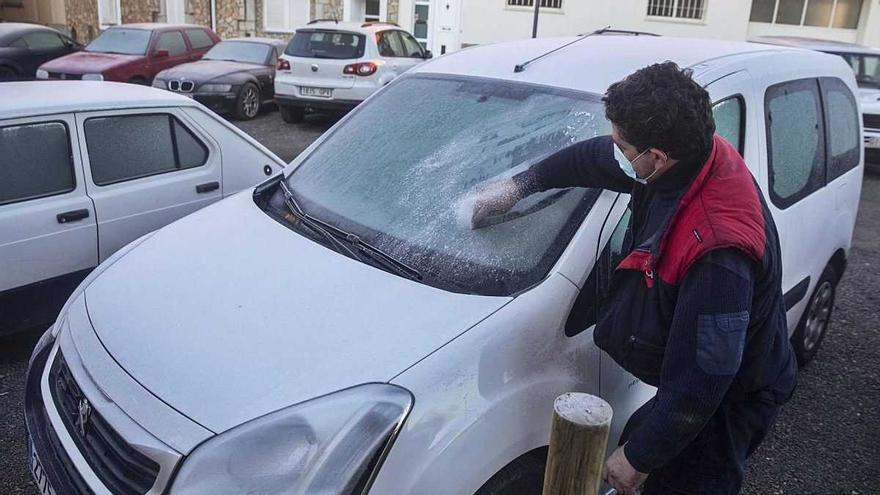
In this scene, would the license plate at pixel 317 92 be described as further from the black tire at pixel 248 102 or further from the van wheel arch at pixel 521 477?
the van wheel arch at pixel 521 477

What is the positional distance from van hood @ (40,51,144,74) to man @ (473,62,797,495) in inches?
422

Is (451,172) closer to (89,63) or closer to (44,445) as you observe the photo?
(44,445)

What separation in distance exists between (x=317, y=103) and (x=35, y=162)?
7429 millimetres

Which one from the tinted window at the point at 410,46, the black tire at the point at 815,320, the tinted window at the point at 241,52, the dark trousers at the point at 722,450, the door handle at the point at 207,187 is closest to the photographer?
the dark trousers at the point at 722,450

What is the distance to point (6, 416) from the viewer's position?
10.9 feet

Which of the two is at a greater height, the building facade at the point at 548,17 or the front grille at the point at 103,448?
the building facade at the point at 548,17

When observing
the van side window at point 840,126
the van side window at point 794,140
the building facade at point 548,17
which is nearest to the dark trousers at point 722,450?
the van side window at point 794,140

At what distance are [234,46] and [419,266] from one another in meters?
11.5

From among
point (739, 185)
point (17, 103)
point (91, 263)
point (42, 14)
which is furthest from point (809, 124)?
point (42, 14)

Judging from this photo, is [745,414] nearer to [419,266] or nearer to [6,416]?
[419,266]

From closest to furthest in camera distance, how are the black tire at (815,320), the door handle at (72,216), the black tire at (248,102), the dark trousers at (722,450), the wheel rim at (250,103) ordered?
the dark trousers at (722,450) → the door handle at (72,216) → the black tire at (815,320) → the black tire at (248,102) → the wheel rim at (250,103)

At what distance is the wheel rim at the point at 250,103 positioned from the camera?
37.7 feet

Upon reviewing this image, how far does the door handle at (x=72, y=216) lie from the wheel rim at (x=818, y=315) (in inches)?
156

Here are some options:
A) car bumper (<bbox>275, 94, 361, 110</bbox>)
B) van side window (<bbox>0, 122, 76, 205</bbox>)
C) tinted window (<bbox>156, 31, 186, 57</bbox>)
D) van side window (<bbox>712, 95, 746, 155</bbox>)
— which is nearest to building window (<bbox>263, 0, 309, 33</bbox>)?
tinted window (<bbox>156, 31, 186, 57</bbox>)
